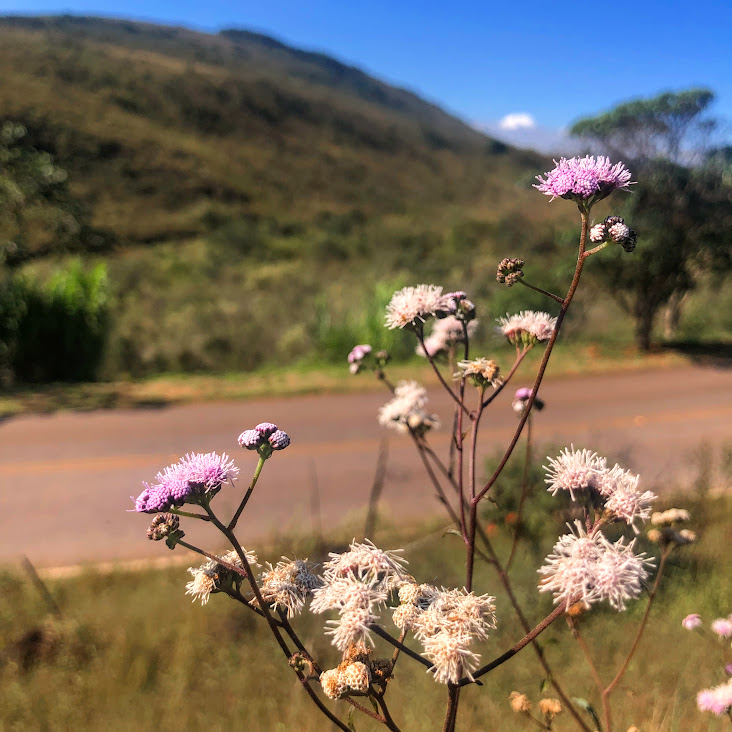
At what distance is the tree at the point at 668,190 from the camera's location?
12.9m

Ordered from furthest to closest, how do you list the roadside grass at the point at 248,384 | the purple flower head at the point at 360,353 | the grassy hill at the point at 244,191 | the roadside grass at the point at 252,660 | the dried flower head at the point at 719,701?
the grassy hill at the point at 244,191 → the roadside grass at the point at 248,384 → the roadside grass at the point at 252,660 → the purple flower head at the point at 360,353 → the dried flower head at the point at 719,701

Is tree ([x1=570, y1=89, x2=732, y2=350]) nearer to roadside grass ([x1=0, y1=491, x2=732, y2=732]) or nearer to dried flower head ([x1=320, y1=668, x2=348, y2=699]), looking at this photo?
roadside grass ([x1=0, y1=491, x2=732, y2=732])

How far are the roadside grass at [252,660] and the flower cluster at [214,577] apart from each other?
192 cm

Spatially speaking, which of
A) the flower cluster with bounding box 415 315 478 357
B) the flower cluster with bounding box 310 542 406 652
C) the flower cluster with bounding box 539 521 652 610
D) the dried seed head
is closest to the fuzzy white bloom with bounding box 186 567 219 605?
the flower cluster with bounding box 310 542 406 652

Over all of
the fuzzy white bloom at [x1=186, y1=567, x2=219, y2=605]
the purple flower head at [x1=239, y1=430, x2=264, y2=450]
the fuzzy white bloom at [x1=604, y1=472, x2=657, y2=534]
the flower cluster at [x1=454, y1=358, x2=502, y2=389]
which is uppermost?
the flower cluster at [x1=454, y1=358, x2=502, y2=389]

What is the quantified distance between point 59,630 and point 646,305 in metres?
14.1

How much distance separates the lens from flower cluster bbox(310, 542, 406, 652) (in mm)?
1235

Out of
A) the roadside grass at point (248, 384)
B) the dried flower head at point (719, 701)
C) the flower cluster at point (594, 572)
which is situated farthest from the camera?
the roadside grass at point (248, 384)

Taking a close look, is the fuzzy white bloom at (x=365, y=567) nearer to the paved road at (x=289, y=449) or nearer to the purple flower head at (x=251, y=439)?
the purple flower head at (x=251, y=439)

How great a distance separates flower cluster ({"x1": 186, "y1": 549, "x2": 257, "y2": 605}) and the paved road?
5.12 m

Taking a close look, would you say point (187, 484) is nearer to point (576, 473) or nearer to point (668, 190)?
point (576, 473)

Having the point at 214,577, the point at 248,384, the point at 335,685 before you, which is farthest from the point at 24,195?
the point at 335,685

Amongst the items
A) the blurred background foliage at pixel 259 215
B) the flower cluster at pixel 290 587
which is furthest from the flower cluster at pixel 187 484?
the blurred background foliage at pixel 259 215

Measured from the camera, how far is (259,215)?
56562 millimetres
